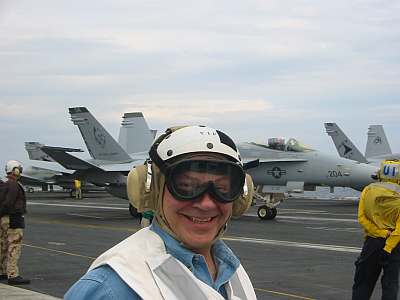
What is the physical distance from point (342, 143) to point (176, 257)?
44.1 m

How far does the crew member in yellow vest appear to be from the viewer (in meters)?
6.43

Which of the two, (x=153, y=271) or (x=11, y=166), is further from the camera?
(x=11, y=166)

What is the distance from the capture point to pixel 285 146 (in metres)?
24.2

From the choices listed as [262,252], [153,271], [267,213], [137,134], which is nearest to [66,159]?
[267,213]

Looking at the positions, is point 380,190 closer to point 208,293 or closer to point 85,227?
point 208,293

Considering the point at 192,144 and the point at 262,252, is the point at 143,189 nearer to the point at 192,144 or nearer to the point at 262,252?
the point at 192,144

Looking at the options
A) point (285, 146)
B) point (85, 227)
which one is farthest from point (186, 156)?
point (285, 146)

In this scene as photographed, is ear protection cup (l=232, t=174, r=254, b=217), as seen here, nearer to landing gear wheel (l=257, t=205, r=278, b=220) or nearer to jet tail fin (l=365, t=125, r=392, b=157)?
landing gear wheel (l=257, t=205, r=278, b=220)

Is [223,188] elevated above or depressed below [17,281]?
above

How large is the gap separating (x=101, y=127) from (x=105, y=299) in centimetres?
2847

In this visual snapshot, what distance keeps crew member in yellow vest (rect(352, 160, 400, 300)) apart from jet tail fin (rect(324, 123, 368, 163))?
36.7m

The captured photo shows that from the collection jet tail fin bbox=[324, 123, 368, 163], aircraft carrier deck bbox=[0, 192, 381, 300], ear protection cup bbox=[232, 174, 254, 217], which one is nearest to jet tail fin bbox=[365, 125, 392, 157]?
jet tail fin bbox=[324, 123, 368, 163]

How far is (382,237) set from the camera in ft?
21.2

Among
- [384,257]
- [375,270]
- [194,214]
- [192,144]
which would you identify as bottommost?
[375,270]
